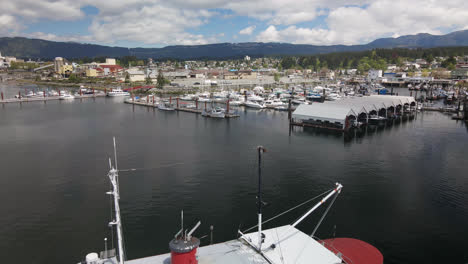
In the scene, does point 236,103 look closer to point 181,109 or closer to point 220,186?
point 181,109

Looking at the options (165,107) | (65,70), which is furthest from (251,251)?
(65,70)

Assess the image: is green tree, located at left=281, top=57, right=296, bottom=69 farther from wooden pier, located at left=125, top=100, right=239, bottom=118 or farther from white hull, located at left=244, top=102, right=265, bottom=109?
wooden pier, located at left=125, top=100, right=239, bottom=118

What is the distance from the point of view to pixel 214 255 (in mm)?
9047

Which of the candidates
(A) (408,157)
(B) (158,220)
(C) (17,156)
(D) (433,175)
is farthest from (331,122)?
(C) (17,156)

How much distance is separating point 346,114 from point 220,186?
2203cm

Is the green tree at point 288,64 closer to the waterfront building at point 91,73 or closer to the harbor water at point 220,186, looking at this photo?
the waterfront building at point 91,73

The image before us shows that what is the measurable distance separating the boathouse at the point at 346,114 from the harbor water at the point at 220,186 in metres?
2.22

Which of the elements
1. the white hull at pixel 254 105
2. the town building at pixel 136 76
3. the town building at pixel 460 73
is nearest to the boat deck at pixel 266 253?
the white hull at pixel 254 105

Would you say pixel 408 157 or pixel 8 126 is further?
pixel 8 126

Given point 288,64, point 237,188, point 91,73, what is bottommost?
point 237,188

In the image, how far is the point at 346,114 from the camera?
35.8m

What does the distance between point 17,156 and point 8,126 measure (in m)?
16.1

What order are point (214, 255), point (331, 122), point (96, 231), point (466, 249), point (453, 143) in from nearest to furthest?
point (214, 255) → point (466, 249) → point (96, 231) → point (453, 143) → point (331, 122)

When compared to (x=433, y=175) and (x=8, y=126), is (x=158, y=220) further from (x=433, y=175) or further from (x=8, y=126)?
(x=8, y=126)
